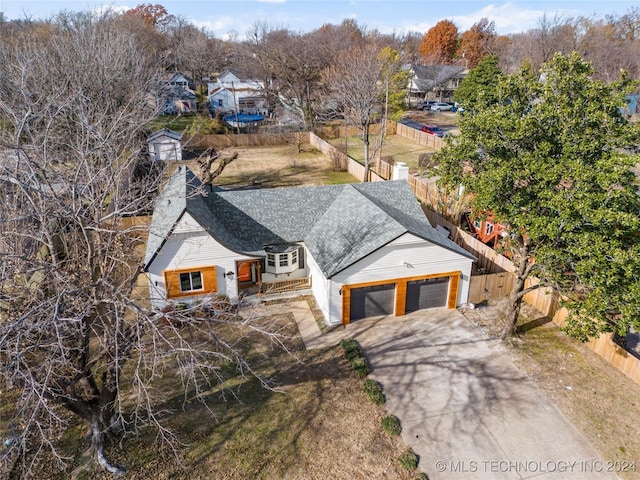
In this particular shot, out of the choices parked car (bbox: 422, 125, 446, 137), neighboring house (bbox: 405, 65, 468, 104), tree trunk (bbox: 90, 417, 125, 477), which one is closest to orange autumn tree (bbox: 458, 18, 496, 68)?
neighboring house (bbox: 405, 65, 468, 104)

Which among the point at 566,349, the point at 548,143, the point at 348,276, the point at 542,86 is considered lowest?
the point at 566,349

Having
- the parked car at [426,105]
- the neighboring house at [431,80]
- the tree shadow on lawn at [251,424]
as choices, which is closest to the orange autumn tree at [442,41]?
the neighboring house at [431,80]

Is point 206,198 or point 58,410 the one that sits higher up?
point 206,198

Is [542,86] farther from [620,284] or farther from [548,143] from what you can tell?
[620,284]

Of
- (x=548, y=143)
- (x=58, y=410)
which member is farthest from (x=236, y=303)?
(x=548, y=143)

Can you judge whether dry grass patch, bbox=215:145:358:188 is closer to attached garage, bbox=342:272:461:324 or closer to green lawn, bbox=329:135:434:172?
green lawn, bbox=329:135:434:172
